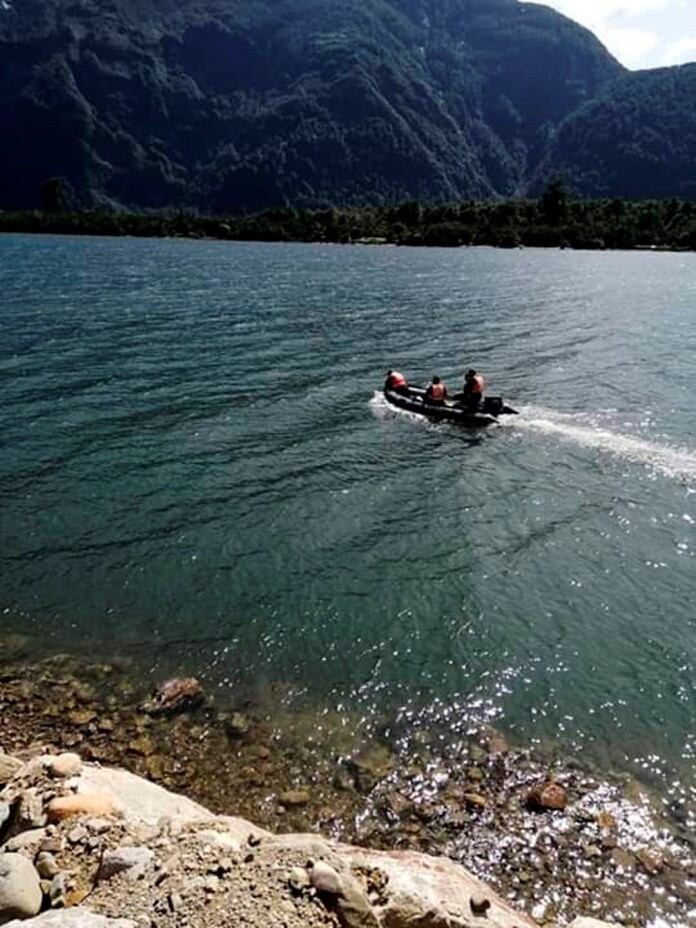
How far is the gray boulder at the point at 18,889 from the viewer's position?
320 inches

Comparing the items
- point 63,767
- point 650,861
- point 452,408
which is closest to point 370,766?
point 650,861

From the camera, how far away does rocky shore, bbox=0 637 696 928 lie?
28.0ft

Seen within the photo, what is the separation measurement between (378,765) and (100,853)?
587 centimetres

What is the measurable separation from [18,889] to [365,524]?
16.1 metres

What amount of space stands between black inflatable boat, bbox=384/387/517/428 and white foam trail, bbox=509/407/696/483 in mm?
1084

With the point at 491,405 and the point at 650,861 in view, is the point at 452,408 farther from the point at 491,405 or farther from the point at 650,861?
the point at 650,861

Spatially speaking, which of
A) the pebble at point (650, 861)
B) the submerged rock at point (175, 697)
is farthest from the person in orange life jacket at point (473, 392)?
the pebble at point (650, 861)

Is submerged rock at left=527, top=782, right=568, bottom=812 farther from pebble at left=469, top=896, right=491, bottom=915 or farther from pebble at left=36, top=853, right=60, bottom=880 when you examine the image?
pebble at left=36, top=853, right=60, bottom=880

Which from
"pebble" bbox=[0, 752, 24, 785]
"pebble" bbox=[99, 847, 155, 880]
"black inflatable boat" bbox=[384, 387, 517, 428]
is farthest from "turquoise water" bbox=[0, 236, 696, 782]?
"pebble" bbox=[99, 847, 155, 880]

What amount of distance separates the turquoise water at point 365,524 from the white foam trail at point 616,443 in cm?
15

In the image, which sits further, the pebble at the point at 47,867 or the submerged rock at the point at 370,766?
the submerged rock at the point at 370,766

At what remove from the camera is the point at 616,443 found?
1265 inches

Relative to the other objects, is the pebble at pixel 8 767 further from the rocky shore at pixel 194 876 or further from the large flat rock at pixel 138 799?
the large flat rock at pixel 138 799

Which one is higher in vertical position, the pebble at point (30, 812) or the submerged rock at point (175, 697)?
the pebble at point (30, 812)
